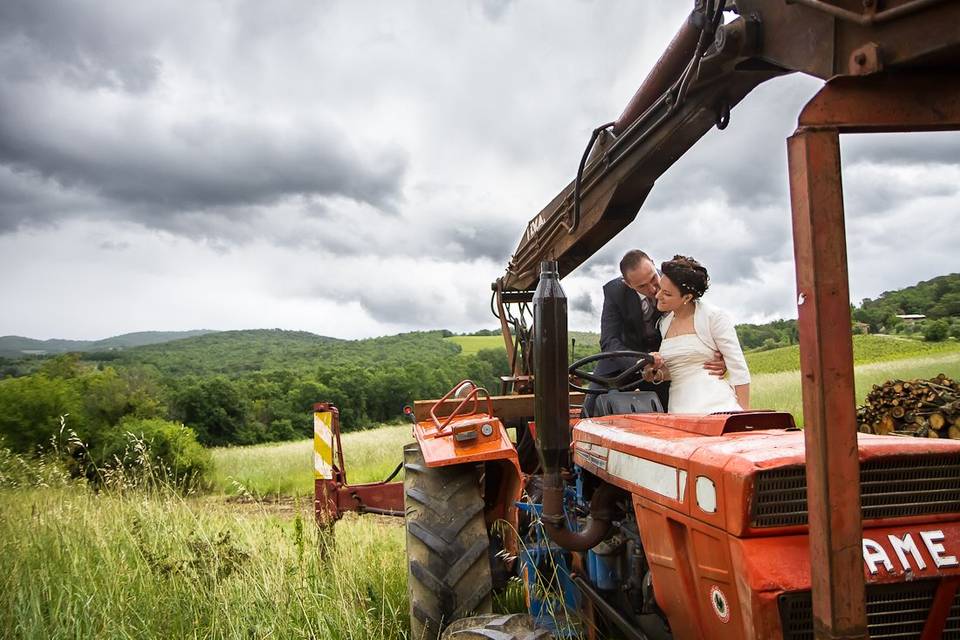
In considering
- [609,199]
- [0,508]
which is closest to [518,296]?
[609,199]

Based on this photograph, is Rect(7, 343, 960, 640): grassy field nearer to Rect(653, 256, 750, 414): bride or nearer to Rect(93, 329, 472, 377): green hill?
Rect(653, 256, 750, 414): bride

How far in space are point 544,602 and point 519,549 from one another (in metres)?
0.38

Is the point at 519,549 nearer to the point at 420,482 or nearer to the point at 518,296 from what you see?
the point at 420,482

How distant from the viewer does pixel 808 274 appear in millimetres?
1367

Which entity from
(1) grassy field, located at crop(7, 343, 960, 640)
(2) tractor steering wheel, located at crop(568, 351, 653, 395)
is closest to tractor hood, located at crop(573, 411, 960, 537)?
(2) tractor steering wheel, located at crop(568, 351, 653, 395)

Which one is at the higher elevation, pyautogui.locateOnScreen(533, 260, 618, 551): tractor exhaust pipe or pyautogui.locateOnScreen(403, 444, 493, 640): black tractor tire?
pyautogui.locateOnScreen(533, 260, 618, 551): tractor exhaust pipe

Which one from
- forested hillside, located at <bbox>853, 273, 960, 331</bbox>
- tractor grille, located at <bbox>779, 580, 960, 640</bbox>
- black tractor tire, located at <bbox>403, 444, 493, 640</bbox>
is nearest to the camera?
tractor grille, located at <bbox>779, 580, 960, 640</bbox>

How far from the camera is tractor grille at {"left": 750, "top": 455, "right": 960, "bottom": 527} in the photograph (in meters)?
1.78

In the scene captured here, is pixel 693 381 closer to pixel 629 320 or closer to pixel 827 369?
pixel 629 320

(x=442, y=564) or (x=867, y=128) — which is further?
(x=442, y=564)

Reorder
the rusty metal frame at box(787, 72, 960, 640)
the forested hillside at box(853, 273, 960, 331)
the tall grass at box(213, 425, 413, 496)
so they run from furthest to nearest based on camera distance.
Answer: the tall grass at box(213, 425, 413, 496), the forested hillside at box(853, 273, 960, 331), the rusty metal frame at box(787, 72, 960, 640)

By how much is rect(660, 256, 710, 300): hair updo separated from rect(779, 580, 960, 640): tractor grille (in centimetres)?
189

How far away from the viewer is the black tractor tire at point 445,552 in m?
3.06

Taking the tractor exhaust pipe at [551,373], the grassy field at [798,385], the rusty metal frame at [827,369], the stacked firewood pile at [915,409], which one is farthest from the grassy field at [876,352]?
the rusty metal frame at [827,369]
